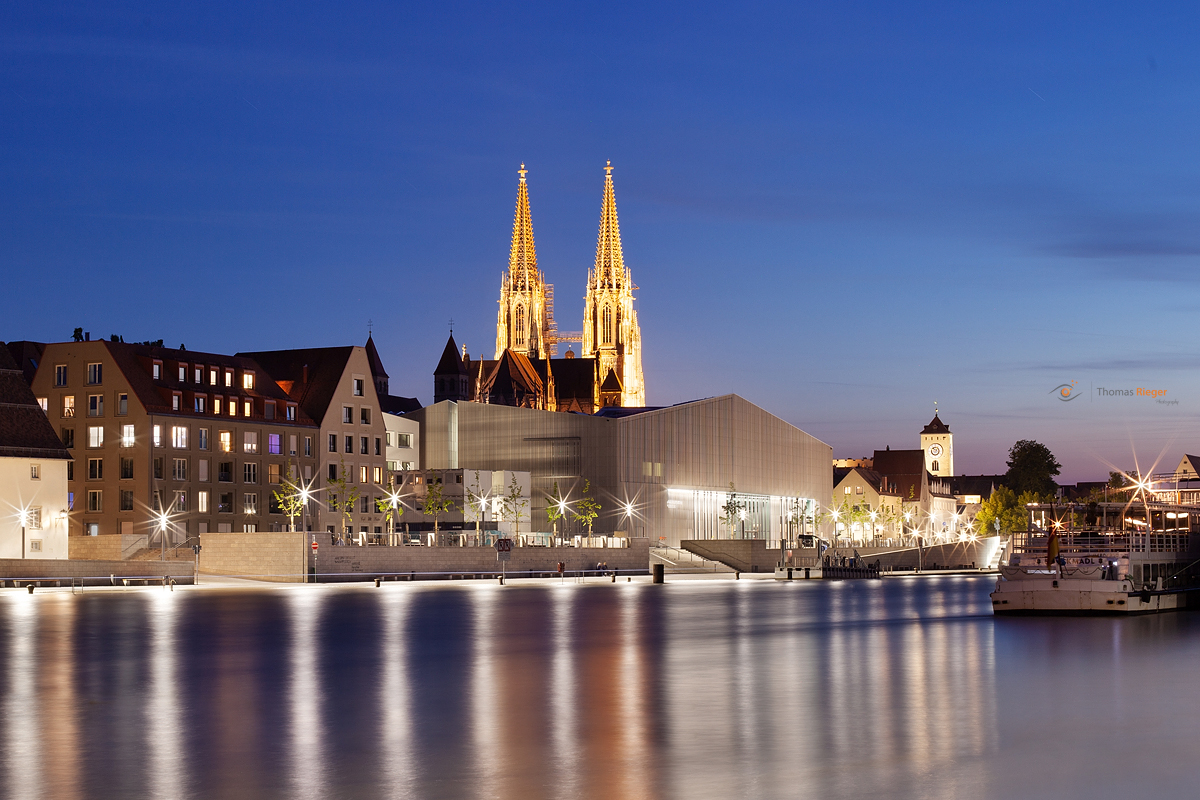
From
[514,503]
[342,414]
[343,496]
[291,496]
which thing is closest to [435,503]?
[343,496]

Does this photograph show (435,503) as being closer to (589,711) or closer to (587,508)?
(587,508)

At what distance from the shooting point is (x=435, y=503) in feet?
416

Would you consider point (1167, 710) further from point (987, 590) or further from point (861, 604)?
point (987, 590)

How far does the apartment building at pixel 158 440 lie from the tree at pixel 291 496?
0.60 m

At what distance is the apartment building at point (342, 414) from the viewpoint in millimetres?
125875

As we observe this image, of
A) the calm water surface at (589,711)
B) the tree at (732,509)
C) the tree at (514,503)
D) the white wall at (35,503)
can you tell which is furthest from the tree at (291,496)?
the calm water surface at (589,711)

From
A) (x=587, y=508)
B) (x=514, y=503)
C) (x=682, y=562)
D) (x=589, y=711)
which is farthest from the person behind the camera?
(x=682, y=562)

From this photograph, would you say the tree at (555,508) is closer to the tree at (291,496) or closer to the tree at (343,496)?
the tree at (343,496)

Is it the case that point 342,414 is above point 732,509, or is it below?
above

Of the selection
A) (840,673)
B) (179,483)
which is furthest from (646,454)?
(840,673)

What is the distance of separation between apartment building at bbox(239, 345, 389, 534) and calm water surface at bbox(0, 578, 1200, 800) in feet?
254

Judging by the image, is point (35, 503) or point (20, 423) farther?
point (20, 423)

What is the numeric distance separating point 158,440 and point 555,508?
42.6m

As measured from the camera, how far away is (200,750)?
63.3 feet
